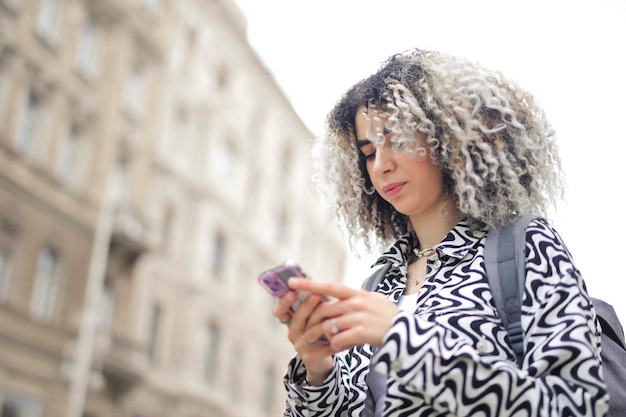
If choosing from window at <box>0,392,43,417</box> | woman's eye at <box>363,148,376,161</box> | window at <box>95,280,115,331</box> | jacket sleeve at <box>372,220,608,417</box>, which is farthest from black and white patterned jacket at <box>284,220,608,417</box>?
window at <box>95,280,115,331</box>

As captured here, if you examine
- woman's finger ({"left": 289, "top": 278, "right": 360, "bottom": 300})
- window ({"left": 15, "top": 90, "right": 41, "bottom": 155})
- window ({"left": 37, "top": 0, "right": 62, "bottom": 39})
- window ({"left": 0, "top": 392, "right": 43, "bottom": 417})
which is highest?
window ({"left": 37, "top": 0, "right": 62, "bottom": 39})

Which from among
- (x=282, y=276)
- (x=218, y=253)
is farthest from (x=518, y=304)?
(x=218, y=253)

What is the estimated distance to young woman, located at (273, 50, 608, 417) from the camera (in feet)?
3.76

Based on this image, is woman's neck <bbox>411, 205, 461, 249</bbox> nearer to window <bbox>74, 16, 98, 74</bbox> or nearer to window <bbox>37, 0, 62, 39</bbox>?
window <bbox>37, 0, 62, 39</bbox>

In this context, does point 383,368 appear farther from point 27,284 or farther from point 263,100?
point 263,100

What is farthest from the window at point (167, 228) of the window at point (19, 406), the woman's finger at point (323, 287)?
the woman's finger at point (323, 287)

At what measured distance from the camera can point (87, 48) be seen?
15.6 metres

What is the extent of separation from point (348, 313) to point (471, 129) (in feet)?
1.75

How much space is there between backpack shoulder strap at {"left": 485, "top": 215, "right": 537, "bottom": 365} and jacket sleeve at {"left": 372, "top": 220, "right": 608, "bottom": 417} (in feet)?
0.17

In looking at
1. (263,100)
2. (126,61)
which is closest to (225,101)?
(263,100)

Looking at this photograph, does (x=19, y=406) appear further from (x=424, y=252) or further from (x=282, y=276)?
(x=282, y=276)

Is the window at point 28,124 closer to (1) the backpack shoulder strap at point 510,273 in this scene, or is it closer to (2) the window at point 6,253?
(2) the window at point 6,253

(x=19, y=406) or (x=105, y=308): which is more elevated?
(x=105, y=308)

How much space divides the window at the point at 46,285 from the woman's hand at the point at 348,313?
42.9 ft
